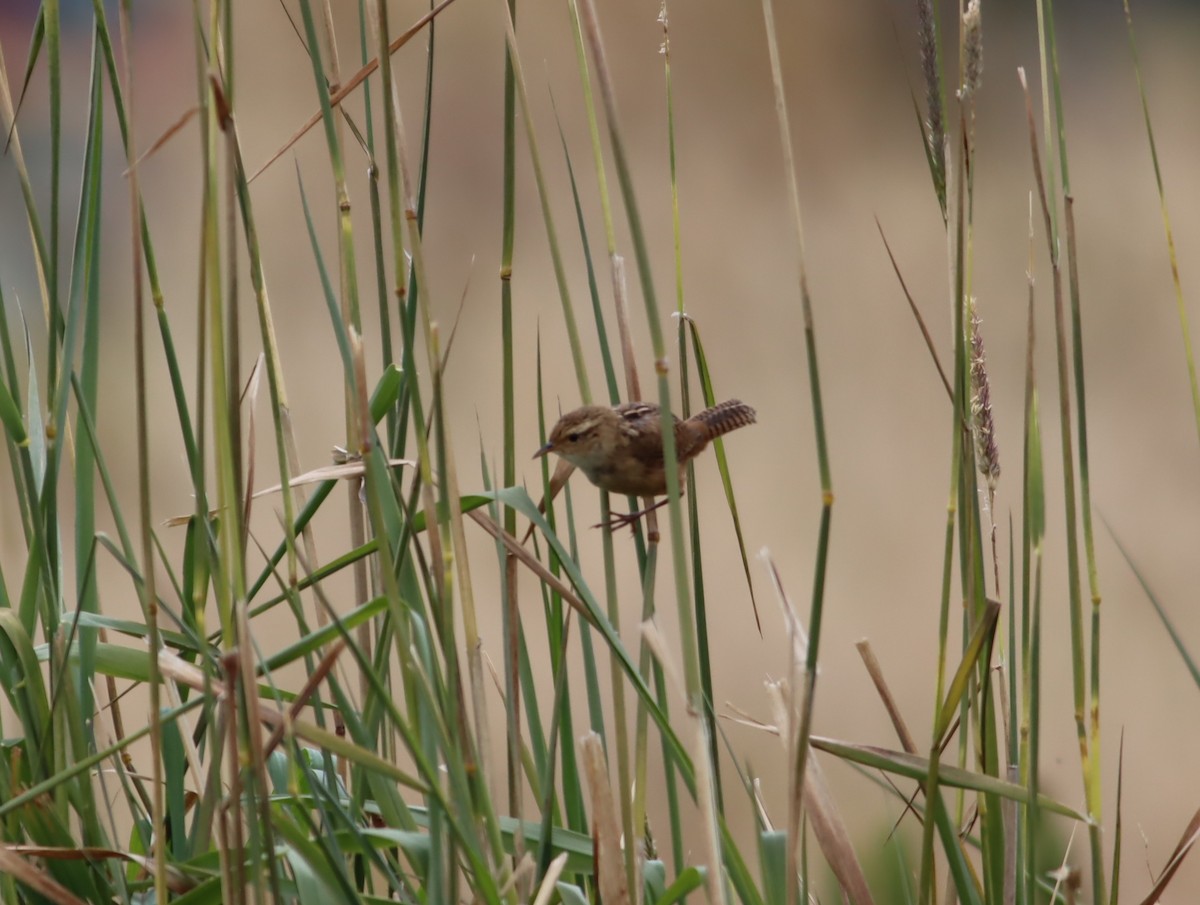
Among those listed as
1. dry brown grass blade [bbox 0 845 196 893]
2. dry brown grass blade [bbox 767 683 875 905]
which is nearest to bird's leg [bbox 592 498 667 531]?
dry brown grass blade [bbox 767 683 875 905]

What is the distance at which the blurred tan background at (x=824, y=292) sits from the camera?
9.41 ft

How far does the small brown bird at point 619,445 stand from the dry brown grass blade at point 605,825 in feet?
1.41

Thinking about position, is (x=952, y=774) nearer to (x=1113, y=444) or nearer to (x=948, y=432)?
(x=948, y=432)

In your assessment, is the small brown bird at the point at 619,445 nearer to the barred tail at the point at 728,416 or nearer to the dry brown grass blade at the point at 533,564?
the barred tail at the point at 728,416

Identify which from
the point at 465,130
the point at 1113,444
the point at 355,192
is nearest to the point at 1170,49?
the point at 1113,444

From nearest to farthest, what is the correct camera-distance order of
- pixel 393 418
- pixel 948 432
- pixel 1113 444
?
pixel 393 418 → pixel 948 432 → pixel 1113 444

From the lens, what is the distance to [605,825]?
675mm

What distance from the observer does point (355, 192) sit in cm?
318

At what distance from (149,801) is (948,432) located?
2341mm

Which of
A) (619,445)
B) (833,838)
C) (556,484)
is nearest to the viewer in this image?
(833,838)

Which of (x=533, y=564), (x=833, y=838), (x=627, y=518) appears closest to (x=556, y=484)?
(x=627, y=518)

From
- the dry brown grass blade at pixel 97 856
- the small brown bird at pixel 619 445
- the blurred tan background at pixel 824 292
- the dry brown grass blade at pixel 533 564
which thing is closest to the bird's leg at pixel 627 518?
the small brown bird at pixel 619 445

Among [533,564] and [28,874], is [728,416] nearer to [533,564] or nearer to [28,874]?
[533,564]

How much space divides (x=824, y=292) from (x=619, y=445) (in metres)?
2.34
